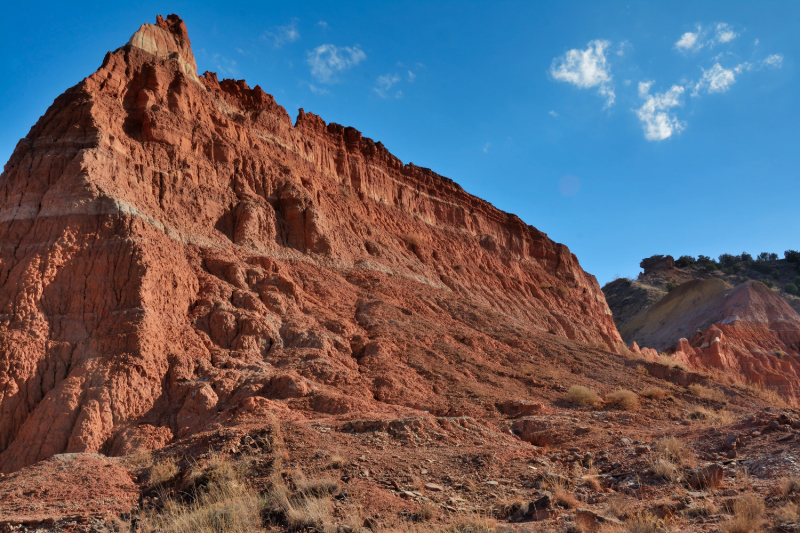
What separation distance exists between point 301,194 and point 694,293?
44.0m

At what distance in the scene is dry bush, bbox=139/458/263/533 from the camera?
6543 mm

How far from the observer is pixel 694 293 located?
1996 inches

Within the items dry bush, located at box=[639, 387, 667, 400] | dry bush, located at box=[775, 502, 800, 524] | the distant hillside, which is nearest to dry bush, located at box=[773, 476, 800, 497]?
dry bush, located at box=[775, 502, 800, 524]

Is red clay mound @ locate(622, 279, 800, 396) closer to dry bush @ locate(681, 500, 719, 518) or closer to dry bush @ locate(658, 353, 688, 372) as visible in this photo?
dry bush @ locate(658, 353, 688, 372)

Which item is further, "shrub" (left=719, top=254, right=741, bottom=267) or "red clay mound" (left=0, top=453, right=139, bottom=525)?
"shrub" (left=719, top=254, right=741, bottom=267)

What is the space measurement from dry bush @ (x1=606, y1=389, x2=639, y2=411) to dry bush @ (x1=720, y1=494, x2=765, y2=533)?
10.1 meters

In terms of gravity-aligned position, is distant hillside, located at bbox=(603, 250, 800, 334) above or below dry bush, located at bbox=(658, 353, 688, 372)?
above

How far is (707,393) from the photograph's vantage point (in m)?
19.1

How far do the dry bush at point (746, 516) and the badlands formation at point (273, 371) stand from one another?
0.04 metres

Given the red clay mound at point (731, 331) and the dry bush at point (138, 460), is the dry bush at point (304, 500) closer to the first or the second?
the dry bush at point (138, 460)

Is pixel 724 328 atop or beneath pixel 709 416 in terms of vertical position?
atop

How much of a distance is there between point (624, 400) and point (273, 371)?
34.5 feet

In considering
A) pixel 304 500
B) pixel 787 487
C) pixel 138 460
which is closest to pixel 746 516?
pixel 787 487

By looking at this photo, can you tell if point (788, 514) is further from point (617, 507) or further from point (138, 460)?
point (138, 460)
